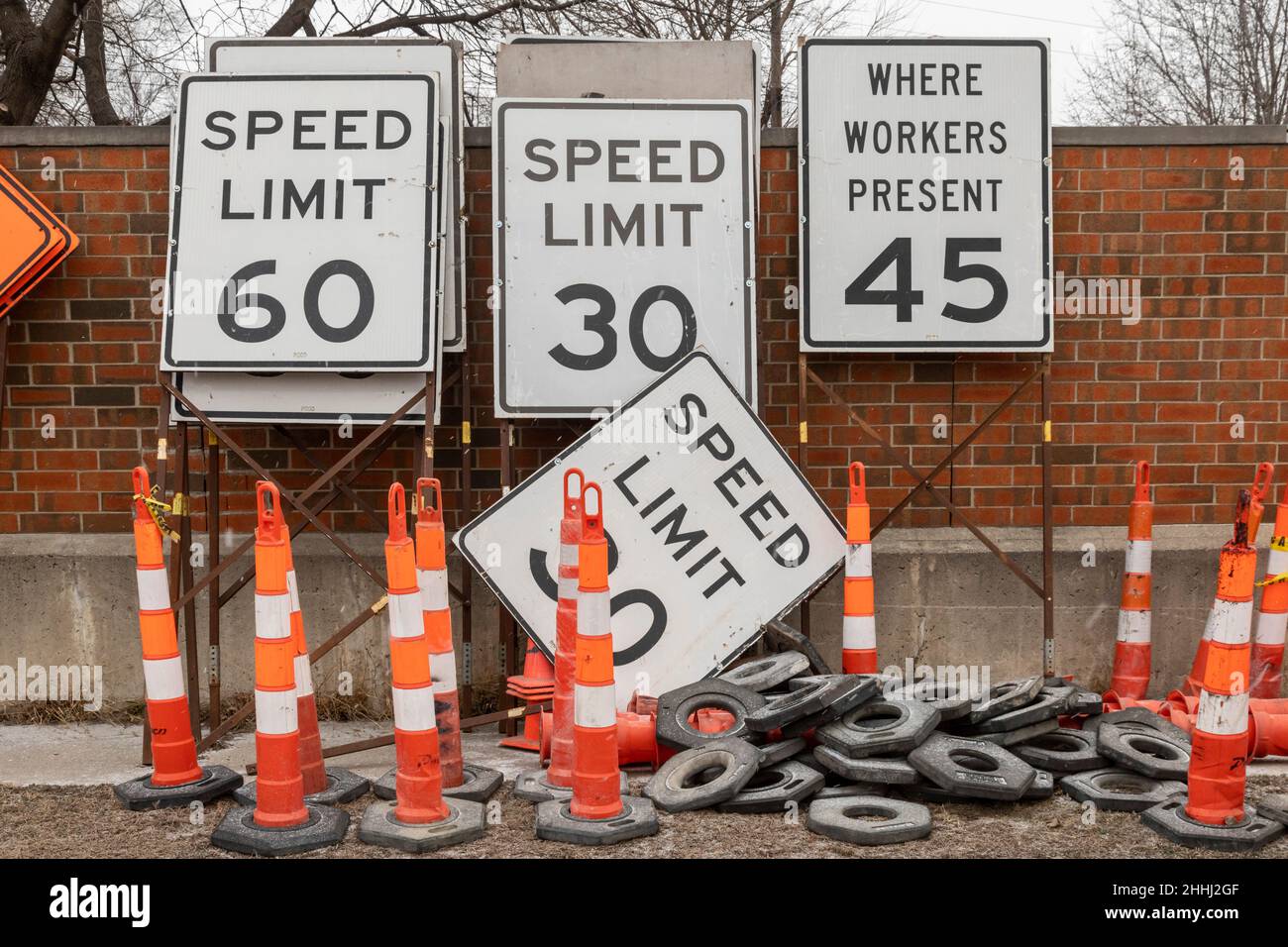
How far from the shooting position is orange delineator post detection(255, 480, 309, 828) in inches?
181

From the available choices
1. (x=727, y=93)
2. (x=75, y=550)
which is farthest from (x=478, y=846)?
(x=727, y=93)

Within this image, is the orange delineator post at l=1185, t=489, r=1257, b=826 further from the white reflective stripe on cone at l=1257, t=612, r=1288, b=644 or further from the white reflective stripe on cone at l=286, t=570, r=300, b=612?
the white reflective stripe on cone at l=286, t=570, r=300, b=612

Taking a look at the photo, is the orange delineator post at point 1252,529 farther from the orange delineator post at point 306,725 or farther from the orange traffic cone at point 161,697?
the orange traffic cone at point 161,697

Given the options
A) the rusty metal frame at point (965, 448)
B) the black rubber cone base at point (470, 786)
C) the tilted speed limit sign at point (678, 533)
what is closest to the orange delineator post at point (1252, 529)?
the rusty metal frame at point (965, 448)

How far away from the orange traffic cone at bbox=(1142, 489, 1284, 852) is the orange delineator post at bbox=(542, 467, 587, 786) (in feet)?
7.96

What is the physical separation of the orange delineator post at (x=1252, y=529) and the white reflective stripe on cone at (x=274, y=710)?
4434 mm

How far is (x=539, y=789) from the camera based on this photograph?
17.1 feet

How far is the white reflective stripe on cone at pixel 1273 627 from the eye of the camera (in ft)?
21.4

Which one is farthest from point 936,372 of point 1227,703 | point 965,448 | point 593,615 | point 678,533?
point 593,615

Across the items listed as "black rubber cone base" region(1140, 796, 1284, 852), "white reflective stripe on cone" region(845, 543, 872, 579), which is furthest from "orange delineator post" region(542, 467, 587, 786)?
"black rubber cone base" region(1140, 796, 1284, 852)

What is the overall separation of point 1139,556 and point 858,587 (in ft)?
5.48

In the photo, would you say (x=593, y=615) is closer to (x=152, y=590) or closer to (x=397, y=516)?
(x=397, y=516)

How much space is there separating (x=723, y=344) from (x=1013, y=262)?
165cm

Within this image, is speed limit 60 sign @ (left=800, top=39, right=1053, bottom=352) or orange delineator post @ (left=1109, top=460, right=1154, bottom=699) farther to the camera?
orange delineator post @ (left=1109, top=460, right=1154, bottom=699)
